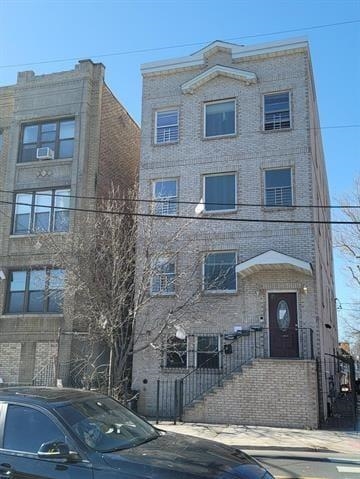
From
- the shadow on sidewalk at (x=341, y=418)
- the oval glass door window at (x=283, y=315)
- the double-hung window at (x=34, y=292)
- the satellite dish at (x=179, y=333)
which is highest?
the double-hung window at (x=34, y=292)

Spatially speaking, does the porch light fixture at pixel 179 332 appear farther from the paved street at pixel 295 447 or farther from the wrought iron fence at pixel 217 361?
→ the paved street at pixel 295 447

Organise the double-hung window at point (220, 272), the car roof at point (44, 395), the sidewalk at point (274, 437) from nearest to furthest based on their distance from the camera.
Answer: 1. the car roof at point (44, 395)
2. the sidewalk at point (274, 437)
3. the double-hung window at point (220, 272)

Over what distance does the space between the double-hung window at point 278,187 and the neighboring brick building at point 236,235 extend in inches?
1.4

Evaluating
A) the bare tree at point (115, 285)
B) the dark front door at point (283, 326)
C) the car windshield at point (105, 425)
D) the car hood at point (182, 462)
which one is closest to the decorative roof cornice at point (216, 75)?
the bare tree at point (115, 285)

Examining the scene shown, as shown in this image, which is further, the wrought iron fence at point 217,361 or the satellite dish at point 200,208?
the satellite dish at point 200,208

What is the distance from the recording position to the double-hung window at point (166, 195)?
1977 cm

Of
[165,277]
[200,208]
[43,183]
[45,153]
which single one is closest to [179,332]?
[165,277]

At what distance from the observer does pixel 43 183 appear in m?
21.2

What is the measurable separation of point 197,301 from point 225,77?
345 inches

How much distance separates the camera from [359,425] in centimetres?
1548

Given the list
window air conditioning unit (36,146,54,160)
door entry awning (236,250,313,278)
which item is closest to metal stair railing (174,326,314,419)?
door entry awning (236,250,313,278)

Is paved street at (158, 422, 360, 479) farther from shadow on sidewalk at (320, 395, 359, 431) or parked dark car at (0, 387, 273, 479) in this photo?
parked dark car at (0, 387, 273, 479)

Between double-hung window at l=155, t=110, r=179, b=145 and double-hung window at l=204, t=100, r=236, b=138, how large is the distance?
126 cm

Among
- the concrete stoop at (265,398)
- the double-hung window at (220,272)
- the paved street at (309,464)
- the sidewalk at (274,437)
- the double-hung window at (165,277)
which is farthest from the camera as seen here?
the double-hung window at (220,272)
